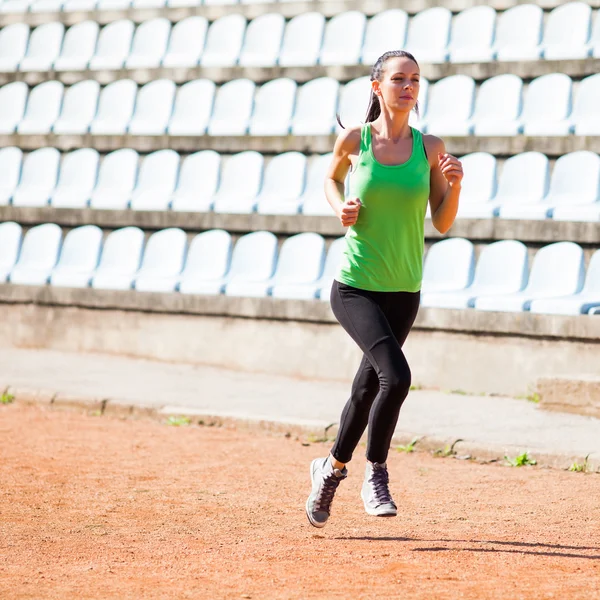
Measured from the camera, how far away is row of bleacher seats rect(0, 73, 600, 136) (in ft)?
37.8

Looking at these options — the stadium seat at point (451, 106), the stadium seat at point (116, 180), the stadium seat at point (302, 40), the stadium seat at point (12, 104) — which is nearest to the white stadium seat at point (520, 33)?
the stadium seat at point (451, 106)

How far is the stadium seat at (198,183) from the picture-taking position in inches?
491

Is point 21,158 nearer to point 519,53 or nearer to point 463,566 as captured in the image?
point 519,53

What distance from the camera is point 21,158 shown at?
14.2m

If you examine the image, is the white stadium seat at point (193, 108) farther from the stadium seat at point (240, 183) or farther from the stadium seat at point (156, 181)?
the stadium seat at point (240, 183)

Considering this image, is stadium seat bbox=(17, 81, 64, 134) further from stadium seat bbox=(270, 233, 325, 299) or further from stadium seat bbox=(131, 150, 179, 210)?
stadium seat bbox=(270, 233, 325, 299)

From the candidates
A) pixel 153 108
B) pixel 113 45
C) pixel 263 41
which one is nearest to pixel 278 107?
pixel 263 41

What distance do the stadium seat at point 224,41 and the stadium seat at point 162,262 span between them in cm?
288

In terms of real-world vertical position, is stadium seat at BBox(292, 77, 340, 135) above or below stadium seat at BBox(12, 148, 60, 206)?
above

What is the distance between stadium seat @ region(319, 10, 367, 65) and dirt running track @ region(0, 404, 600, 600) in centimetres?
642

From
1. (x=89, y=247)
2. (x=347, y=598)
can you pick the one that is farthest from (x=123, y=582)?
(x=89, y=247)

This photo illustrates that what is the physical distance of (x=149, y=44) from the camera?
14992 mm

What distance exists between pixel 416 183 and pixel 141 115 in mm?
9429

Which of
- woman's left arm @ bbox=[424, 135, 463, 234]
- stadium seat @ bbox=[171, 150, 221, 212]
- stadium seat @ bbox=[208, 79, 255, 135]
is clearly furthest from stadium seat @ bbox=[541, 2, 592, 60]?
woman's left arm @ bbox=[424, 135, 463, 234]
